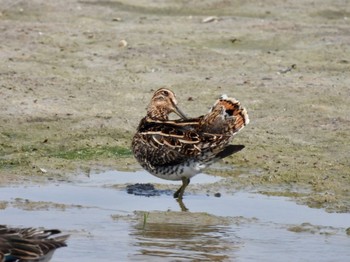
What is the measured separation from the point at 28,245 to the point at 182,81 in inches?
329

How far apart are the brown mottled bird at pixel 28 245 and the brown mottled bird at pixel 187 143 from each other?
3574 millimetres

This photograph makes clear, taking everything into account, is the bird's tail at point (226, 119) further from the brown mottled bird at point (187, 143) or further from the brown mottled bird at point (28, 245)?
the brown mottled bird at point (28, 245)

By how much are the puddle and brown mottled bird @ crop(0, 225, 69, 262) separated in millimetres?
1461

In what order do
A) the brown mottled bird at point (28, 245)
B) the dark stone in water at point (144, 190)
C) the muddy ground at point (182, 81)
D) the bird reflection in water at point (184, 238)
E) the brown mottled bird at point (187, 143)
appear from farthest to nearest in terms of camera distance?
the muddy ground at point (182, 81) < the dark stone in water at point (144, 190) < the brown mottled bird at point (187, 143) < the bird reflection in water at point (184, 238) < the brown mottled bird at point (28, 245)

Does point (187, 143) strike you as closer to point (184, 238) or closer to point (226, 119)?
point (226, 119)

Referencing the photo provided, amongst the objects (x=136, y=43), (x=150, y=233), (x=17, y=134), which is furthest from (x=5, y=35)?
(x=150, y=233)

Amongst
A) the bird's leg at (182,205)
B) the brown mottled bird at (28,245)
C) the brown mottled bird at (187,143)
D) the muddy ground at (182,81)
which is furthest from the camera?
the muddy ground at (182,81)

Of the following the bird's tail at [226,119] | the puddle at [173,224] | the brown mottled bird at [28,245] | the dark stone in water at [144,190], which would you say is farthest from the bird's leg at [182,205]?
the brown mottled bird at [28,245]

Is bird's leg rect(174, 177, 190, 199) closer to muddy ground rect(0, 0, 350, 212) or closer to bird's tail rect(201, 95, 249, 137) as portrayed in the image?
muddy ground rect(0, 0, 350, 212)

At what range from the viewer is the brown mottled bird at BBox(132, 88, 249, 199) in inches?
483

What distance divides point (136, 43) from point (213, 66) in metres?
1.56

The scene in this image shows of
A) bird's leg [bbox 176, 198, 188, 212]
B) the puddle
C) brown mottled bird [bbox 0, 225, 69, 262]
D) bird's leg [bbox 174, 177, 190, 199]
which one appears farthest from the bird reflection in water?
brown mottled bird [bbox 0, 225, 69, 262]

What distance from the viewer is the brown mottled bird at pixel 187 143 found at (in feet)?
40.2

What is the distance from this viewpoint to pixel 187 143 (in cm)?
1229
